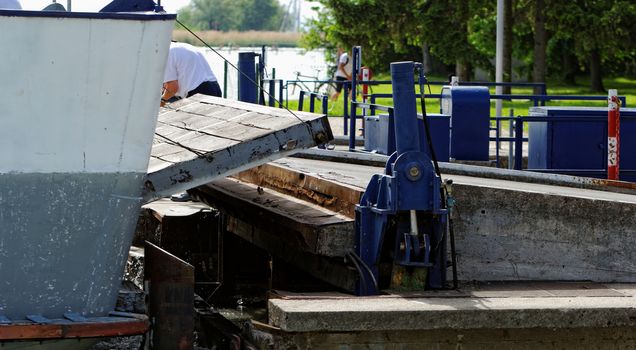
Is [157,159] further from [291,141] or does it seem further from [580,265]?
[580,265]

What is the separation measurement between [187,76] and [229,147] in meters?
4.01

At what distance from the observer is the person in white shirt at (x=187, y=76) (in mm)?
10844

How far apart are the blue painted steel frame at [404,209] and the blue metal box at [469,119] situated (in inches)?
178

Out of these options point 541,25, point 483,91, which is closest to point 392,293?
point 483,91

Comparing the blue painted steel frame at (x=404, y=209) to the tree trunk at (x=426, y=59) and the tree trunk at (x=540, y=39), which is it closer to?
the tree trunk at (x=540, y=39)

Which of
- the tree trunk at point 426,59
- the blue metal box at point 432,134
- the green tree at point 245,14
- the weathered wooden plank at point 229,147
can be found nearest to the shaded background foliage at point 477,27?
the tree trunk at point 426,59

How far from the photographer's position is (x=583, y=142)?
37.8 feet

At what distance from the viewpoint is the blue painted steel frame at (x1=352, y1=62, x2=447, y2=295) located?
7004mm

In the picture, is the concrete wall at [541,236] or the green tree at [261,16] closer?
the concrete wall at [541,236]

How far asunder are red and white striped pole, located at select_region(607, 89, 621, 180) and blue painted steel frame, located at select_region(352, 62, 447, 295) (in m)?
4.18

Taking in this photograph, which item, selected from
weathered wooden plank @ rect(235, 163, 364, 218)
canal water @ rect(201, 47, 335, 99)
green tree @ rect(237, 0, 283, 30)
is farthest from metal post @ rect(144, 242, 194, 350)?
green tree @ rect(237, 0, 283, 30)

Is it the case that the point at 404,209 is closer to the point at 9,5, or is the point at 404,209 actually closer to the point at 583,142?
the point at 9,5

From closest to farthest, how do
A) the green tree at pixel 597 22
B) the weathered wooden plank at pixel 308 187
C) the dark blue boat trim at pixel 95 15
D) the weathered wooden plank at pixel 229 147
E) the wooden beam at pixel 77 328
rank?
the dark blue boat trim at pixel 95 15, the wooden beam at pixel 77 328, the weathered wooden plank at pixel 229 147, the weathered wooden plank at pixel 308 187, the green tree at pixel 597 22

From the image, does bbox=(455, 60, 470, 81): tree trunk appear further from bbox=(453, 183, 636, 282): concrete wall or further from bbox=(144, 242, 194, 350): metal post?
bbox=(144, 242, 194, 350): metal post
